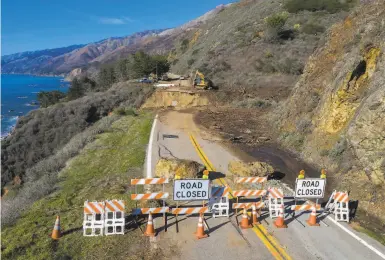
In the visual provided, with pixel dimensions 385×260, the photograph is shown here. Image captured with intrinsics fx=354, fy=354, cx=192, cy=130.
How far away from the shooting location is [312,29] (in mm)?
51688

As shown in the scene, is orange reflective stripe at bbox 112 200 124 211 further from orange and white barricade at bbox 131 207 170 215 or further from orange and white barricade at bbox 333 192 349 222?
orange and white barricade at bbox 333 192 349 222

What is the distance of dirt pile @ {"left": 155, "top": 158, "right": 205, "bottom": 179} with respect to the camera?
12773mm

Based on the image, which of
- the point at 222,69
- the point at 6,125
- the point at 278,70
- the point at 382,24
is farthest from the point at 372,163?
the point at 6,125

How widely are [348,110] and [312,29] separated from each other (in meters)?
39.8

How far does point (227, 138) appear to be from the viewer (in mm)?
21234

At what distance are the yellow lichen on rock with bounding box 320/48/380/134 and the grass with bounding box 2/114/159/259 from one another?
29.6ft

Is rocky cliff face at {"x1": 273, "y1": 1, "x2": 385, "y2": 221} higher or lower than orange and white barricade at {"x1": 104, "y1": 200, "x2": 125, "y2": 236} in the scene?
higher

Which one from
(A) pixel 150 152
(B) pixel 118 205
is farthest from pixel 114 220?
(A) pixel 150 152

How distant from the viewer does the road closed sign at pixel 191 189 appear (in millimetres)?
9984

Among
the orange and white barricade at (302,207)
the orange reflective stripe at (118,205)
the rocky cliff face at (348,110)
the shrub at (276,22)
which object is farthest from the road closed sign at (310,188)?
the shrub at (276,22)

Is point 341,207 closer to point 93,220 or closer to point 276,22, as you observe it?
point 93,220

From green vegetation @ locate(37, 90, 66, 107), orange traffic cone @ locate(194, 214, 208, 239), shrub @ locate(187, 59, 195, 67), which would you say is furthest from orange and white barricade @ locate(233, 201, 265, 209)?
green vegetation @ locate(37, 90, 66, 107)

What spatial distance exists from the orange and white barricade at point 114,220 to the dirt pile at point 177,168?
3460 mm

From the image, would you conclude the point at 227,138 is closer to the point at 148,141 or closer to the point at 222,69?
the point at 148,141
